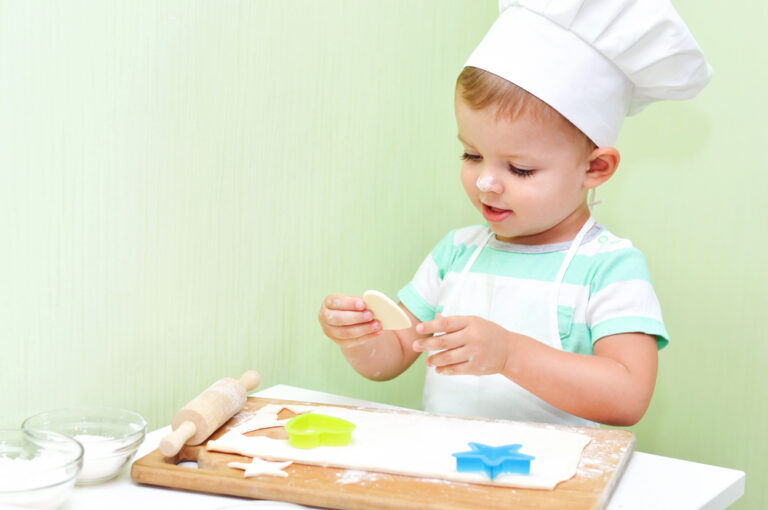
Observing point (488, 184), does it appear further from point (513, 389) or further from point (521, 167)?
point (513, 389)

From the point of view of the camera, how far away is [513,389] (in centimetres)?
96

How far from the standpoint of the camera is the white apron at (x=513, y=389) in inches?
37.7

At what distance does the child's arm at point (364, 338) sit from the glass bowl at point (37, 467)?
321 mm

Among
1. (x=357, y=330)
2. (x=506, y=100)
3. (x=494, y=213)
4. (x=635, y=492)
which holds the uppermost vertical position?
(x=506, y=100)

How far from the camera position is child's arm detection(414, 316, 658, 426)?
0.85 m

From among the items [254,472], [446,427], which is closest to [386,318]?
[446,427]

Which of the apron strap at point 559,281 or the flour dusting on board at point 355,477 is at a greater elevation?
the apron strap at point 559,281

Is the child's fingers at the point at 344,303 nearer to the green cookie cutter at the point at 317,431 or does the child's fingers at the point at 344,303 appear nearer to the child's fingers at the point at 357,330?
the child's fingers at the point at 357,330

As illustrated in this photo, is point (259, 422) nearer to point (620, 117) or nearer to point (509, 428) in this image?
point (509, 428)

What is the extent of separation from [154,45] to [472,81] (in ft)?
1.17

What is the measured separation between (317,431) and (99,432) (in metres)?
0.19

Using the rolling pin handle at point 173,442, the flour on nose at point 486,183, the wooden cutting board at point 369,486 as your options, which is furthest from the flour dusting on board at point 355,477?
the flour on nose at point 486,183

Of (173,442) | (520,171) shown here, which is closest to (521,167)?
(520,171)

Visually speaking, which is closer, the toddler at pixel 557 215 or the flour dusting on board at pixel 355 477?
the flour dusting on board at pixel 355 477
